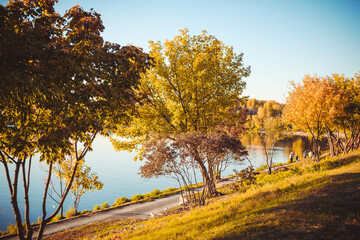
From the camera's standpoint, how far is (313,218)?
5.34 m

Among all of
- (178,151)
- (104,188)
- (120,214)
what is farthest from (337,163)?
(104,188)

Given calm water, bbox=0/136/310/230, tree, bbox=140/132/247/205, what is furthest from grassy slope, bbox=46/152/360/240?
calm water, bbox=0/136/310/230

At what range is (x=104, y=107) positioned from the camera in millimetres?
5926

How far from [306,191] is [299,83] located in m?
16.3

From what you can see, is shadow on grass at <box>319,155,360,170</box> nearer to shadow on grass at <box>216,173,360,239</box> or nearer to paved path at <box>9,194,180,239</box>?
shadow on grass at <box>216,173,360,239</box>

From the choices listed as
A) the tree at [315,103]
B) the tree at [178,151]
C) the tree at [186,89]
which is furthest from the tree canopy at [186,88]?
the tree at [315,103]

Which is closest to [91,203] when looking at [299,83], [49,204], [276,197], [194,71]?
[49,204]

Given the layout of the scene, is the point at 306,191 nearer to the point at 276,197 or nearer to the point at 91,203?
the point at 276,197

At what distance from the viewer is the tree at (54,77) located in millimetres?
4598

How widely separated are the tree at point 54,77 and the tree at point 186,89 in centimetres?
914

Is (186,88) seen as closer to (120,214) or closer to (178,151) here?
(178,151)

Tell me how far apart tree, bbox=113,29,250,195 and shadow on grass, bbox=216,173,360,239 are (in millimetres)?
8818

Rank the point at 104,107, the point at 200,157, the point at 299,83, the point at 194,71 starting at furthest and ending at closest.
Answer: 1. the point at 299,83
2. the point at 194,71
3. the point at 200,157
4. the point at 104,107

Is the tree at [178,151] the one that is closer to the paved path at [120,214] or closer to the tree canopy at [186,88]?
the tree canopy at [186,88]
